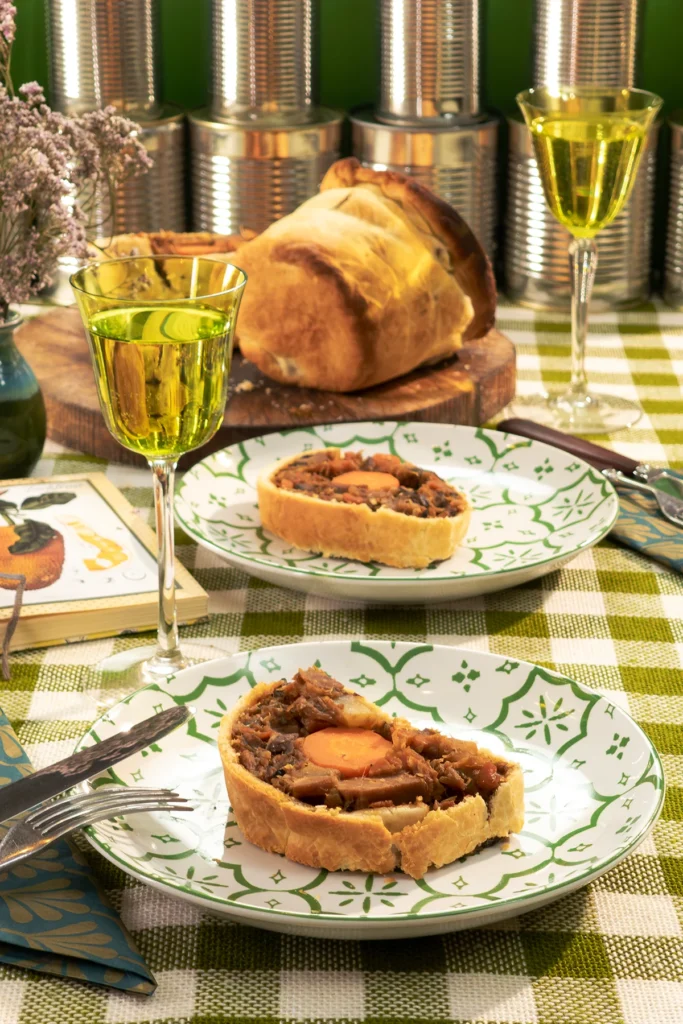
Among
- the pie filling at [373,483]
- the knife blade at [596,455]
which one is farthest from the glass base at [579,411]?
the pie filling at [373,483]

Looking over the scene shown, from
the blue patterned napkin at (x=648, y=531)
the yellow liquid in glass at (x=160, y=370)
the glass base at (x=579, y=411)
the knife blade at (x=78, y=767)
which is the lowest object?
the glass base at (x=579, y=411)

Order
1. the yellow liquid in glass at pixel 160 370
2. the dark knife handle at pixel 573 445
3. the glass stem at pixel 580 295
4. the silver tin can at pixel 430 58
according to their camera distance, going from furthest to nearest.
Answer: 1. the silver tin can at pixel 430 58
2. the glass stem at pixel 580 295
3. the dark knife handle at pixel 573 445
4. the yellow liquid in glass at pixel 160 370

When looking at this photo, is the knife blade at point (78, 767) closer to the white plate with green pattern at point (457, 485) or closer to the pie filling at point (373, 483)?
the white plate with green pattern at point (457, 485)

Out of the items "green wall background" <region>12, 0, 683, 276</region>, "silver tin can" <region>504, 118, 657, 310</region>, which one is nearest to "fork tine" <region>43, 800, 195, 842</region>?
"silver tin can" <region>504, 118, 657, 310</region>

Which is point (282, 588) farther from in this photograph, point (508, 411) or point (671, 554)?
point (508, 411)

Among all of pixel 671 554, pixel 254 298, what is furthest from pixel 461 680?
pixel 254 298

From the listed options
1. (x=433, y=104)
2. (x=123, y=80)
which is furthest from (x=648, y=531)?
(x=123, y=80)
